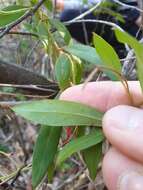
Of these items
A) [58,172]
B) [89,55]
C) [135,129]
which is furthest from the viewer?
[58,172]

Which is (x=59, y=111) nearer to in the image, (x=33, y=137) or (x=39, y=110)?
(x=39, y=110)

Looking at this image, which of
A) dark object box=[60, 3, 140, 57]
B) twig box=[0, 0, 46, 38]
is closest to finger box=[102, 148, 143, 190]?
twig box=[0, 0, 46, 38]

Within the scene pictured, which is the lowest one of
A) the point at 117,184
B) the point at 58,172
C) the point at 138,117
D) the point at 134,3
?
the point at 58,172

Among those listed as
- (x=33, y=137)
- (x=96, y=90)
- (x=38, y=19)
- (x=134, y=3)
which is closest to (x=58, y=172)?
(x=33, y=137)

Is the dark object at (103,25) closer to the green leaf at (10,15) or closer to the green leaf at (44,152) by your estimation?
the green leaf at (10,15)

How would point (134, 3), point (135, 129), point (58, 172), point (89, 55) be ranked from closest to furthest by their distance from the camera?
1. point (135, 129)
2. point (89, 55)
3. point (134, 3)
4. point (58, 172)

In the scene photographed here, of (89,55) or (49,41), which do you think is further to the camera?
(49,41)

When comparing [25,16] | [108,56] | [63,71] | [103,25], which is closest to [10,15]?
[25,16]

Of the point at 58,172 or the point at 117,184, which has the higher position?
the point at 117,184
